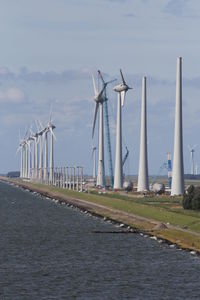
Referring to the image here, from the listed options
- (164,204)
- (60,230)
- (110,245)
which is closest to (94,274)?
(110,245)

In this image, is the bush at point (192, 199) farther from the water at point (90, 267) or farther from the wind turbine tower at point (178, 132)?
the water at point (90, 267)

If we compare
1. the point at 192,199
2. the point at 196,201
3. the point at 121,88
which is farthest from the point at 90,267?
the point at 121,88

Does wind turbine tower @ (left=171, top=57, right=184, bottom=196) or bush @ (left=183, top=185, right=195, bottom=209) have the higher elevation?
wind turbine tower @ (left=171, top=57, right=184, bottom=196)

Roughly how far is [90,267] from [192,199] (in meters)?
50.4

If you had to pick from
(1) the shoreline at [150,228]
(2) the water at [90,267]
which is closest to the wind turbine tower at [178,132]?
(1) the shoreline at [150,228]

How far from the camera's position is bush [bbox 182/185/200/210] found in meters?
114

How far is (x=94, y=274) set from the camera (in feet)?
203

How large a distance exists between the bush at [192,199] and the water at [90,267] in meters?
15.0

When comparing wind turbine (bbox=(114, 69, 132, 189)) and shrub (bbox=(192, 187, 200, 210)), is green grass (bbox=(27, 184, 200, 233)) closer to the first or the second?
shrub (bbox=(192, 187, 200, 210))

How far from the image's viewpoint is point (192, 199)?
377ft

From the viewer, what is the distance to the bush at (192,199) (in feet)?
373

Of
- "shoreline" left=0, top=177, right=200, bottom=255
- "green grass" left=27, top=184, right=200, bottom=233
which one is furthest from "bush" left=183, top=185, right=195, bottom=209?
"shoreline" left=0, top=177, right=200, bottom=255

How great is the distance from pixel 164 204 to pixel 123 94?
46394 millimetres

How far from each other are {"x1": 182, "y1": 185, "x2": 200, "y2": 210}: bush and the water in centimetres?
1504
